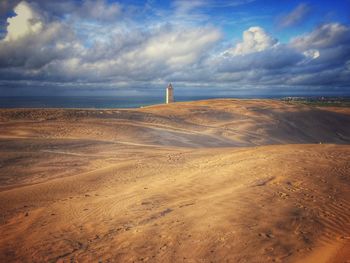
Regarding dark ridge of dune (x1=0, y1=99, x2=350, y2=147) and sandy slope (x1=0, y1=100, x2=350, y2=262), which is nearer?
sandy slope (x1=0, y1=100, x2=350, y2=262)

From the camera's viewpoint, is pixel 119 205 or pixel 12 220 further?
pixel 119 205

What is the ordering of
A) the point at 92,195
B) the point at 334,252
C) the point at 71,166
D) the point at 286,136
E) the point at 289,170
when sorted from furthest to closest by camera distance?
1. the point at 286,136
2. the point at 71,166
3. the point at 289,170
4. the point at 92,195
5. the point at 334,252

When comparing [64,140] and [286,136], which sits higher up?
[64,140]

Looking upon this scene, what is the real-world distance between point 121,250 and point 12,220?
349cm

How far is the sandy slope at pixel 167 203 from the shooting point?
204 inches

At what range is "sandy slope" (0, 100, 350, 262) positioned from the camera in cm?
518

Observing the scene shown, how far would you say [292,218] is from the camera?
6.20 metres

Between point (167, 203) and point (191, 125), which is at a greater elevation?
point (191, 125)

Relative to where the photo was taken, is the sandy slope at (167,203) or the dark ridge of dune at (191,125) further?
the dark ridge of dune at (191,125)

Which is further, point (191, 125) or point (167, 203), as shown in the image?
point (191, 125)

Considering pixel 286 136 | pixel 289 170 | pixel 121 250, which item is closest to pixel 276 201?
pixel 289 170

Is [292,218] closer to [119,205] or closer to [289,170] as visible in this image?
[289,170]

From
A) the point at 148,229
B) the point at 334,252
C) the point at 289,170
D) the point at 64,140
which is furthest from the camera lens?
the point at 64,140

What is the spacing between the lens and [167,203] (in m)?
7.30
